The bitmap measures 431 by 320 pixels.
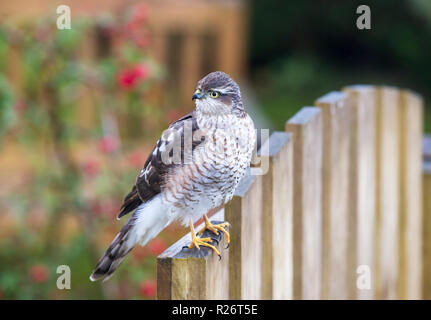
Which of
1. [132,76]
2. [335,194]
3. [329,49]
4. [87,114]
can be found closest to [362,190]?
[335,194]

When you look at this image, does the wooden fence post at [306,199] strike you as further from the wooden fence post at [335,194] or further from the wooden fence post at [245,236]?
the wooden fence post at [245,236]

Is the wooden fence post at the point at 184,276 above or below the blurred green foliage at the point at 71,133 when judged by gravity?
below

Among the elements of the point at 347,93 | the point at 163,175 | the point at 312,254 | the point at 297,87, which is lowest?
the point at 312,254

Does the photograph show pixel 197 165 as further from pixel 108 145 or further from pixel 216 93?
pixel 108 145

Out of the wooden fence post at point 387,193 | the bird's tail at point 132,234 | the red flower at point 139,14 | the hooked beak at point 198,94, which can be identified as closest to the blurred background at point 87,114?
the red flower at point 139,14

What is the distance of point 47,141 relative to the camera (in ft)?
15.7

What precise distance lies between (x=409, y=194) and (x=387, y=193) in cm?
29

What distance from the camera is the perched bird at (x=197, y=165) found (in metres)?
2.12

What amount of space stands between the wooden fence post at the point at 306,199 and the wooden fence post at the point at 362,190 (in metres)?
0.35

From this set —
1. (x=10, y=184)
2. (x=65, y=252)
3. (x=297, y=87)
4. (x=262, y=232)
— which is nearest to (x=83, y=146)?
(x=10, y=184)

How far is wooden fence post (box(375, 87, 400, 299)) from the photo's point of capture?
3164 mm

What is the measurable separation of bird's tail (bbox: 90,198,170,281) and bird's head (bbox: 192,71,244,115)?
0.39 metres
